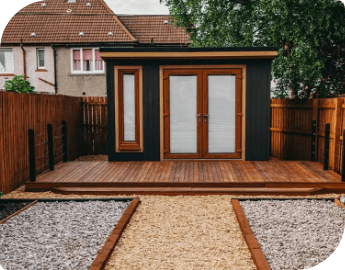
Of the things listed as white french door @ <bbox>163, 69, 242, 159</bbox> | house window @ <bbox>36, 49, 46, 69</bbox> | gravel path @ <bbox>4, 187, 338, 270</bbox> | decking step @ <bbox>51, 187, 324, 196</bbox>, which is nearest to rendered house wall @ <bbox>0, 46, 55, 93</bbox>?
house window @ <bbox>36, 49, 46, 69</bbox>

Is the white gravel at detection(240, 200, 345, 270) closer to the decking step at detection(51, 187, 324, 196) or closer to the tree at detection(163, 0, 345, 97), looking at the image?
the decking step at detection(51, 187, 324, 196)

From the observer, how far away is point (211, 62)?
932 centimetres

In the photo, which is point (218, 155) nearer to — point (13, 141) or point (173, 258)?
point (13, 141)

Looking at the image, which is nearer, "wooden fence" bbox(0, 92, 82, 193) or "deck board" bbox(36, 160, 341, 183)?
"wooden fence" bbox(0, 92, 82, 193)

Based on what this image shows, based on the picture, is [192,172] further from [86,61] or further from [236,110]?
[86,61]

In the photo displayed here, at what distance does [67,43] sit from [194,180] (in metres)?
17.3

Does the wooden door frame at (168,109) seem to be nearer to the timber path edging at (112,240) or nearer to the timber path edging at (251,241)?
the timber path edging at (112,240)

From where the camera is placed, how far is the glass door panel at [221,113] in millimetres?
9359

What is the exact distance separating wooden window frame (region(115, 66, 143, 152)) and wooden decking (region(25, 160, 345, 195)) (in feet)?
2.92

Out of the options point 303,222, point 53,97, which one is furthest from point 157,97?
point 303,222

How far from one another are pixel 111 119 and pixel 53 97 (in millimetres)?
1595

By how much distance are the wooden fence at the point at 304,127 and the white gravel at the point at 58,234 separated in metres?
4.63

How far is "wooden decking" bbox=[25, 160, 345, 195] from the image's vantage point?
7242 millimetres

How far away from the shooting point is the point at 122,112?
9.50 metres
